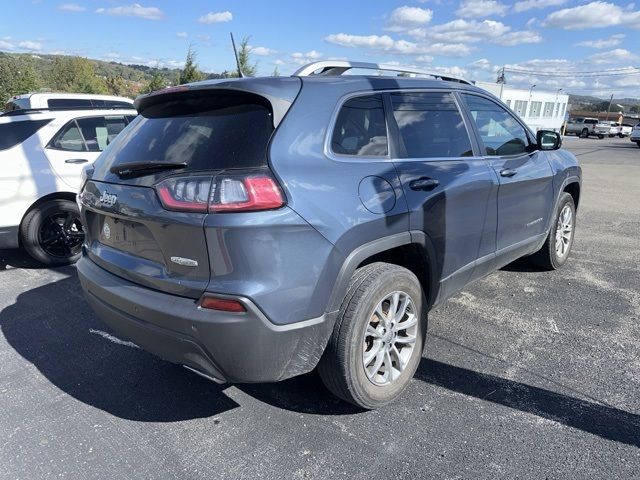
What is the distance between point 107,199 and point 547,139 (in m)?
3.70

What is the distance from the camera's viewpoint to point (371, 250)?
2.60 meters

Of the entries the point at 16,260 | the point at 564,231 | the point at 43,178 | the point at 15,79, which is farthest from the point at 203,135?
the point at 15,79

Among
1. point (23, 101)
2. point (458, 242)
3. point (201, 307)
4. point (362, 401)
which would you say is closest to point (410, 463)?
point (362, 401)

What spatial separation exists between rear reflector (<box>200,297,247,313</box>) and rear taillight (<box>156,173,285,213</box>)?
0.40 meters

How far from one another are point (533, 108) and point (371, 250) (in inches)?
1890

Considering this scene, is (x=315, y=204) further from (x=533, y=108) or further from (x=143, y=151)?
(x=533, y=108)

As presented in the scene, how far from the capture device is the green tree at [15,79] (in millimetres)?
25109

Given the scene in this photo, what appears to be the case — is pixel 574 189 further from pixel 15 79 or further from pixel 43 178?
pixel 15 79

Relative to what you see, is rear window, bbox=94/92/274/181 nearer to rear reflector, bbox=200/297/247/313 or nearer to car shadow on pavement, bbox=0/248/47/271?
rear reflector, bbox=200/297/247/313

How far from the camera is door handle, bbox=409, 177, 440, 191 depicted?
2.87 meters

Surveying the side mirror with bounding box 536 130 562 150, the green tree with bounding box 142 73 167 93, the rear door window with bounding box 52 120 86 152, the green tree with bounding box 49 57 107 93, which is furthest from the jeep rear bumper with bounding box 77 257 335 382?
the green tree with bounding box 49 57 107 93

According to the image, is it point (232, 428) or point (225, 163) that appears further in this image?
point (232, 428)

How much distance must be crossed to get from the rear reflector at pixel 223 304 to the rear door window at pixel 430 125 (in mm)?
1416

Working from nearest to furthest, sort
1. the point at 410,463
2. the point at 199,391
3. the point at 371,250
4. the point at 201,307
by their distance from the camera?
the point at 201,307
the point at 410,463
the point at 371,250
the point at 199,391
